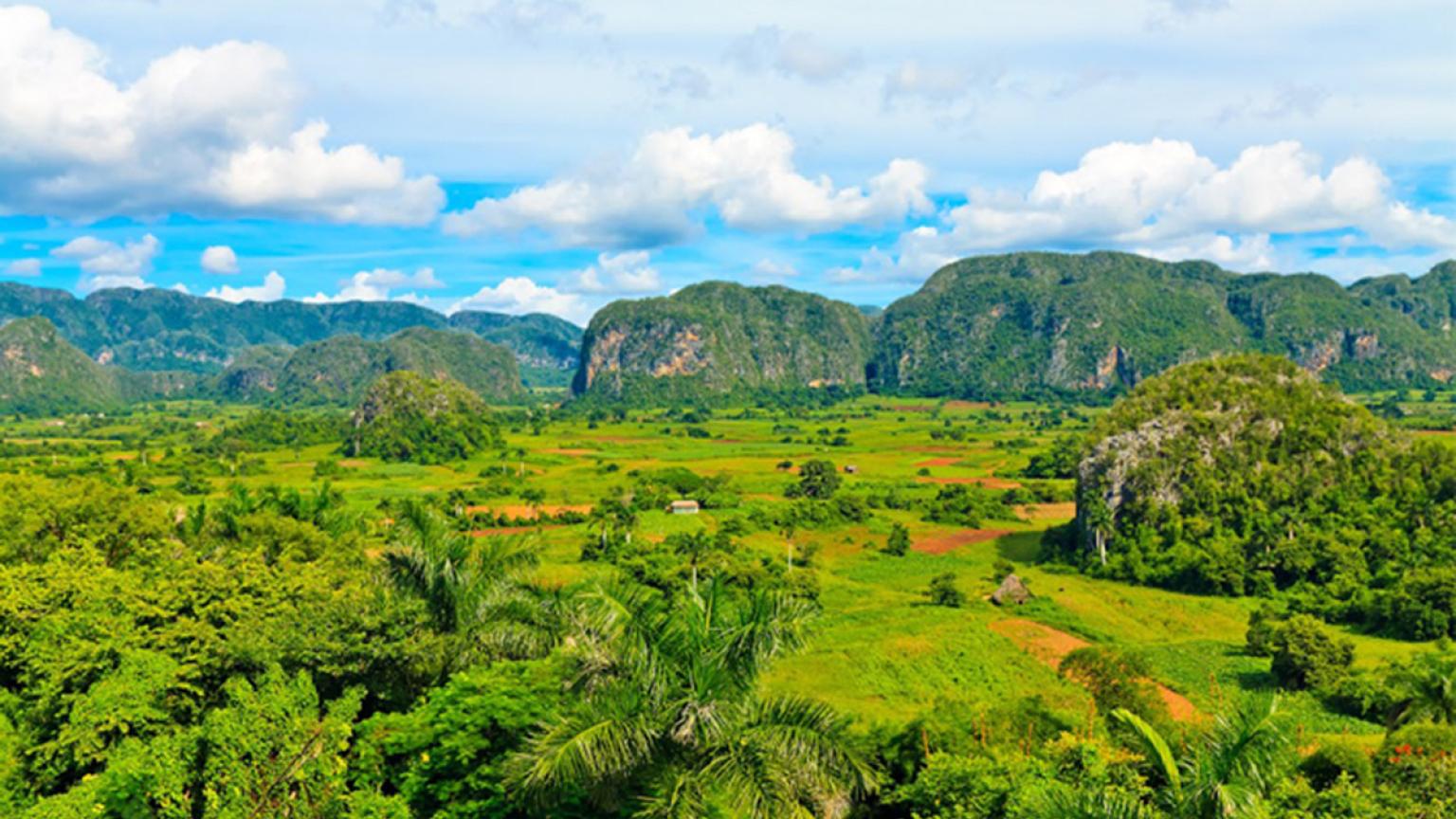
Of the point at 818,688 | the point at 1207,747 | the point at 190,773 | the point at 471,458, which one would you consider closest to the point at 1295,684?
the point at 818,688

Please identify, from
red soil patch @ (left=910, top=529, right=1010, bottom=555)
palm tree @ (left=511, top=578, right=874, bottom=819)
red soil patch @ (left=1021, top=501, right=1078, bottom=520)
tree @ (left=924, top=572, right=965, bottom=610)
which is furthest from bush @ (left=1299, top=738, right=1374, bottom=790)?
red soil patch @ (left=1021, top=501, right=1078, bottom=520)

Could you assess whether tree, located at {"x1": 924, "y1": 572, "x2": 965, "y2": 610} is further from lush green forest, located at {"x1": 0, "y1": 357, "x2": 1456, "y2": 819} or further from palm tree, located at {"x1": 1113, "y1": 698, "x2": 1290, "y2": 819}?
palm tree, located at {"x1": 1113, "y1": 698, "x2": 1290, "y2": 819}

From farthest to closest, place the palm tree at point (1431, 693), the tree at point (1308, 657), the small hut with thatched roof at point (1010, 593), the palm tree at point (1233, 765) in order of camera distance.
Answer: the small hut with thatched roof at point (1010, 593)
the tree at point (1308, 657)
the palm tree at point (1431, 693)
the palm tree at point (1233, 765)

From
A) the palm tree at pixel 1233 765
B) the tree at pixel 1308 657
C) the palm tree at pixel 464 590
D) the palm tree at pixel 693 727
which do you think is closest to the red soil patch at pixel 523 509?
the tree at pixel 1308 657

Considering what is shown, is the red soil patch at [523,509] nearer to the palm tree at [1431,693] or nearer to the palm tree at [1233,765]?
the palm tree at [1431,693]

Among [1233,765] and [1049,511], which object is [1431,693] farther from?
[1049,511]

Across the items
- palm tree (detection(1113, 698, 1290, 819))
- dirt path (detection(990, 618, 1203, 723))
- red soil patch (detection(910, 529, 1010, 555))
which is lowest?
red soil patch (detection(910, 529, 1010, 555))

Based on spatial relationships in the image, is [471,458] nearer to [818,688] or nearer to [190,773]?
[818,688]
